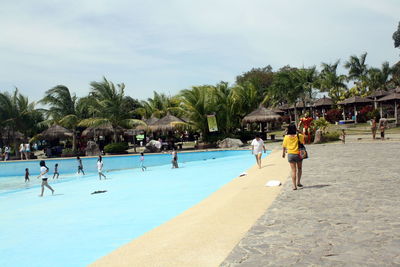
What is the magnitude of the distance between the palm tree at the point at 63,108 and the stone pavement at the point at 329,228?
2704 centimetres

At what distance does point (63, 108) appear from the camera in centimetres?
3275

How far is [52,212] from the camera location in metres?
10.8

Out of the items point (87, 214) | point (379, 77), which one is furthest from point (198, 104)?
point (379, 77)

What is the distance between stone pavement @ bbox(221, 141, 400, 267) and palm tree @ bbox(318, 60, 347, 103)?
39.1 metres

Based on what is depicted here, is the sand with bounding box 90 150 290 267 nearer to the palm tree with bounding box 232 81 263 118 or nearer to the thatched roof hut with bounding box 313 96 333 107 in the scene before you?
the palm tree with bounding box 232 81 263 118

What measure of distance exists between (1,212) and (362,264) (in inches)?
451

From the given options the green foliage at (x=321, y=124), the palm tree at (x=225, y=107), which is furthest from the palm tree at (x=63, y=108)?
the green foliage at (x=321, y=124)

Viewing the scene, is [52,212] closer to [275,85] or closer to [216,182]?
[216,182]

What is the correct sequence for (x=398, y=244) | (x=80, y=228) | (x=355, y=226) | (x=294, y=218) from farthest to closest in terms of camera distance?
(x=80, y=228)
(x=294, y=218)
(x=355, y=226)
(x=398, y=244)

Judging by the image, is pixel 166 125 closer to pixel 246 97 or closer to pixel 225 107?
pixel 225 107

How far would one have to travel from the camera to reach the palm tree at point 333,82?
4503 cm

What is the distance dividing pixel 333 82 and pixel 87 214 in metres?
41.4

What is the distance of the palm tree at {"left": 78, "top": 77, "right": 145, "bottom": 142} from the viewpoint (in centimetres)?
3014

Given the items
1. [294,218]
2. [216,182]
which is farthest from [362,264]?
[216,182]
